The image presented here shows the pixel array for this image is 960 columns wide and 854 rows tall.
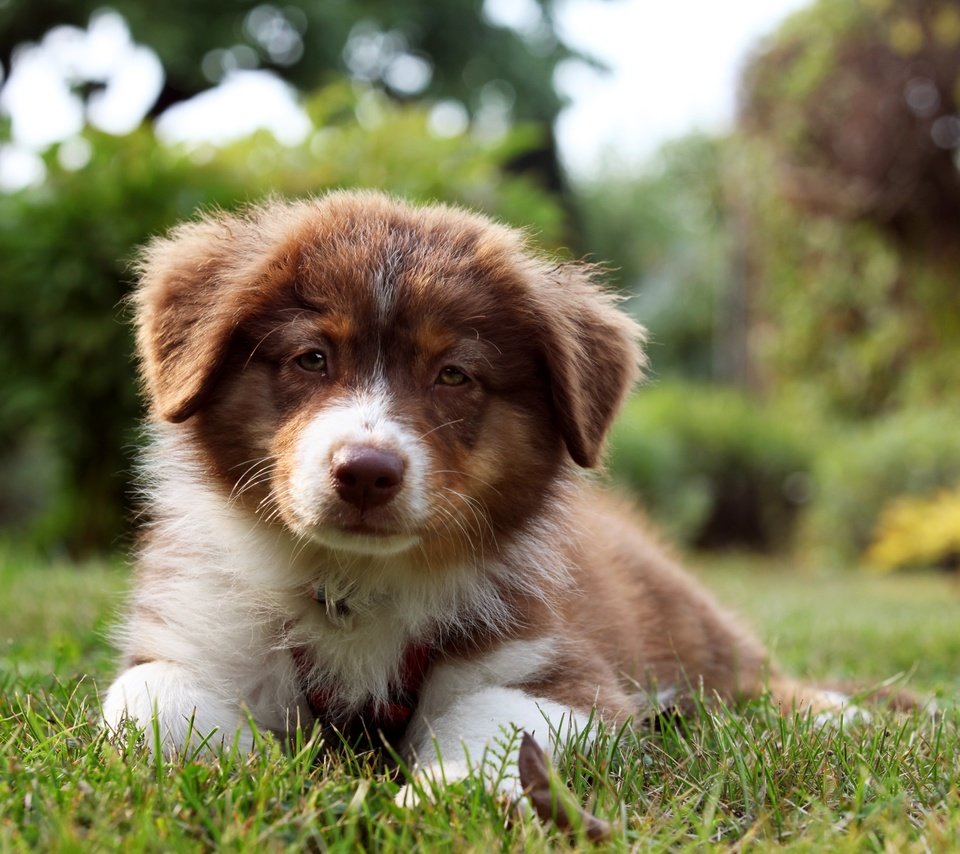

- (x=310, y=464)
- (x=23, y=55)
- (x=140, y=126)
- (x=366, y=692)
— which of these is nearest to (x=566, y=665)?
(x=366, y=692)

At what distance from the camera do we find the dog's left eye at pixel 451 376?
3137mm

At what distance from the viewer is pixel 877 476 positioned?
14.3 metres

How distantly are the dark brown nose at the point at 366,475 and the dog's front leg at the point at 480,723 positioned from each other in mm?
595

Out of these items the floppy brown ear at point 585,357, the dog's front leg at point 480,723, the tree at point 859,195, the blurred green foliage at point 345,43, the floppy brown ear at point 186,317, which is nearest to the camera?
the dog's front leg at point 480,723

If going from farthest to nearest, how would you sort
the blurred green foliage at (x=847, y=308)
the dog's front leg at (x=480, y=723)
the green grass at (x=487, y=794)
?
the blurred green foliage at (x=847, y=308), the dog's front leg at (x=480, y=723), the green grass at (x=487, y=794)

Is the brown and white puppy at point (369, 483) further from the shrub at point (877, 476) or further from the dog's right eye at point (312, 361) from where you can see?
the shrub at point (877, 476)

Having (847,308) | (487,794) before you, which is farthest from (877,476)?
(487,794)

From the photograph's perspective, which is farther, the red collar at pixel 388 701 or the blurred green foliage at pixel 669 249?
the blurred green foliage at pixel 669 249

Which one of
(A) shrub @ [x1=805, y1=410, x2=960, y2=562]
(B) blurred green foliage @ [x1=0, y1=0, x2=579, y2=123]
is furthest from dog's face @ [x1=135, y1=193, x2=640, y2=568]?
(A) shrub @ [x1=805, y1=410, x2=960, y2=562]

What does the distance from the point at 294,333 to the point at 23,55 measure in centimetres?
1363

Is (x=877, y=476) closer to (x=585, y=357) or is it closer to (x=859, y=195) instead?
(x=859, y=195)

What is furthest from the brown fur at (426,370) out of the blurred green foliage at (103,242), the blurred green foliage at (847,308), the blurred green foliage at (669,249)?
the blurred green foliage at (669,249)

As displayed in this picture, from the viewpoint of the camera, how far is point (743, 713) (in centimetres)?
342

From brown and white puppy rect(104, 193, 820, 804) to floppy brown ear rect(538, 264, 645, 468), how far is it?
1 cm
